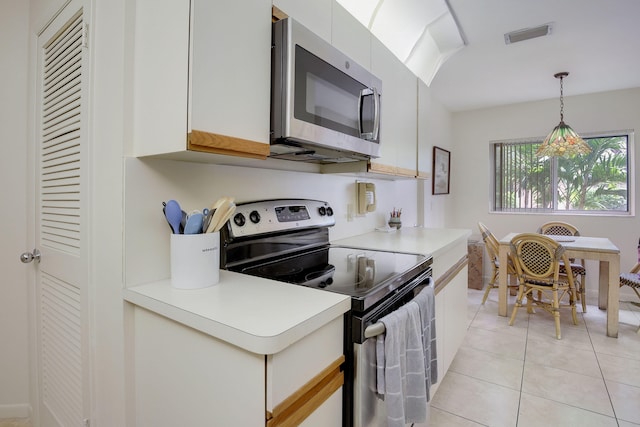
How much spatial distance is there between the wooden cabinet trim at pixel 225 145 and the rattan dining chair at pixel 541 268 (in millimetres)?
2725

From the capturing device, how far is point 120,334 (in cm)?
104

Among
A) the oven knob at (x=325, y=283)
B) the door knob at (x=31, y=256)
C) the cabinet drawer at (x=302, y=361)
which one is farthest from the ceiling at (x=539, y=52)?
the door knob at (x=31, y=256)

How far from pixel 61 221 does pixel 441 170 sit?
3901 mm

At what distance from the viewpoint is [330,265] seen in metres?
1.41

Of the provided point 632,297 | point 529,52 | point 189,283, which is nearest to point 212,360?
point 189,283

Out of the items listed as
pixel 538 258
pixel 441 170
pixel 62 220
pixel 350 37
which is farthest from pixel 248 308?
pixel 441 170

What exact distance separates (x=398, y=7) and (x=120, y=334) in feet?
7.38

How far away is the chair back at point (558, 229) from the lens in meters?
3.71

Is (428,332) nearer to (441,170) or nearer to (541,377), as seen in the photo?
(541,377)

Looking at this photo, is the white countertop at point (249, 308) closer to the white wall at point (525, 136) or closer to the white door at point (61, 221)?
the white door at point (61, 221)

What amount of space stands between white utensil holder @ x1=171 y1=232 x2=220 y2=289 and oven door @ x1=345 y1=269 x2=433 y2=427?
1.54ft

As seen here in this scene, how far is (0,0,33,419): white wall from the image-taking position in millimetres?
1575

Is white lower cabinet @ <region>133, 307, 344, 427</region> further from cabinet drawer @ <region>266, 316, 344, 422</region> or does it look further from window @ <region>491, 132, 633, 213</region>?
window @ <region>491, 132, 633, 213</region>

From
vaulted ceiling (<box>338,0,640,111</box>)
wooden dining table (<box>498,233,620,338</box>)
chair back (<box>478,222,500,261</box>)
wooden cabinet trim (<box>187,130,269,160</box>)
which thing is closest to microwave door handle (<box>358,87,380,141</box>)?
wooden cabinet trim (<box>187,130,269,160</box>)
